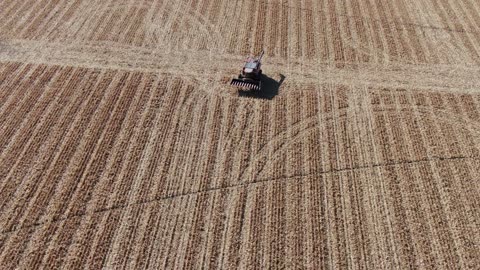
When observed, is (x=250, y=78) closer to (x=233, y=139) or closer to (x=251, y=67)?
(x=251, y=67)

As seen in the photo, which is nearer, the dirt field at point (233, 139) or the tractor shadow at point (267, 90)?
the dirt field at point (233, 139)

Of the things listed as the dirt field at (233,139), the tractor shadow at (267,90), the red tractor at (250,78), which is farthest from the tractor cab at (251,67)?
the dirt field at (233,139)

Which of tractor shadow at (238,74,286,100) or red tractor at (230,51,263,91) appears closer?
red tractor at (230,51,263,91)

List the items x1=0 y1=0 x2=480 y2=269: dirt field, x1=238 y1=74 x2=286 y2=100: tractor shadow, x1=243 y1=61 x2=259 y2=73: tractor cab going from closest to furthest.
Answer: x1=0 y1=0 x2=480 y2=269: dirt field < x1=243 y1=61 x2=259 y2=73: tractor cab < x1=238 y1=74 x2=286 y2=100: tractor shadow

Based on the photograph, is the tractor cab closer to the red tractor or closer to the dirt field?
the red tractor

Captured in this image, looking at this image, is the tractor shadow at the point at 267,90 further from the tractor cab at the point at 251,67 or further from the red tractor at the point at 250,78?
the tractor cab at the point at 251,67

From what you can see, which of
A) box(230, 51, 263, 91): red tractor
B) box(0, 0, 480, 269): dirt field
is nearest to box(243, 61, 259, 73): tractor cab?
box(230, 51, 263, 91): red tractor

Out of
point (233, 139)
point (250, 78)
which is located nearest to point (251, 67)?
point (250, 78)
